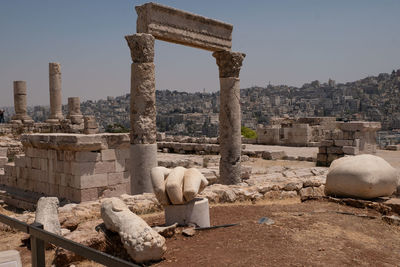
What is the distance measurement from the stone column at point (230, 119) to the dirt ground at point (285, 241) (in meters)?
3.61

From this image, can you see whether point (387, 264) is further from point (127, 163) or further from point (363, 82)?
point (363, 82)

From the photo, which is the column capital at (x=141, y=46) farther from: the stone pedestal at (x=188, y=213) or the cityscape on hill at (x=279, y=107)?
the cityscape on hill at (x=279, y=107)

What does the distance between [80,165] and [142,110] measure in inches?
94.0

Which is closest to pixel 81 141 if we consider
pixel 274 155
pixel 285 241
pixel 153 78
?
pixel 153 78

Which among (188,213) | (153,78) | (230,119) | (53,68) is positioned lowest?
(188,213)

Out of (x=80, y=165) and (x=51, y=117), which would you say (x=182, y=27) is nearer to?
(x=80, y=165)

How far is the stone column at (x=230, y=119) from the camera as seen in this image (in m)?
10.7

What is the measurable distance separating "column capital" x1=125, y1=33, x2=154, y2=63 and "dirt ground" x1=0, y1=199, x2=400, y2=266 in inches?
145

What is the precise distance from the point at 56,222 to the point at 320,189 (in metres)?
6.09

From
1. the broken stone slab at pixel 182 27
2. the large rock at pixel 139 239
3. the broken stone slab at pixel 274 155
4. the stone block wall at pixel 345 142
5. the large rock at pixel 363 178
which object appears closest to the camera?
the large rock at pixel 139 239

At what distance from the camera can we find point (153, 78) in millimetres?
9008

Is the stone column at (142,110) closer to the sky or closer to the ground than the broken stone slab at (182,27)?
closer to the ground

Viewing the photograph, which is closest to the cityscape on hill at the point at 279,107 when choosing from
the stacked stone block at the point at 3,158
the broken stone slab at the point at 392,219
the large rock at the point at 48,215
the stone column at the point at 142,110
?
the stacked stone block at the point at 3,158

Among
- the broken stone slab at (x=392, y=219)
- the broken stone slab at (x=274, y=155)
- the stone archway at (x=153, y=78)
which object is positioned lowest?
the broken stone slab at (x=274, y=155)
